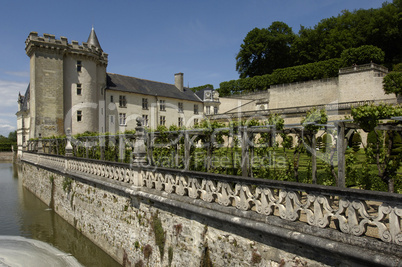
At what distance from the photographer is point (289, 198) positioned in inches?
176

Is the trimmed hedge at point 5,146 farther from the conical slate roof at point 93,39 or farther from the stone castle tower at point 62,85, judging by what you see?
the conical slate roof at point 93,39

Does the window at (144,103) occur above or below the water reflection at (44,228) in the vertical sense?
above

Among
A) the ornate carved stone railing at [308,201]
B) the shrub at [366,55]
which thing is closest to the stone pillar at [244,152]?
the ornate carved stone railing at [308,201]

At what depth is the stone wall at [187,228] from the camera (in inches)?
151

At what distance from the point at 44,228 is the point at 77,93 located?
18.7 metres

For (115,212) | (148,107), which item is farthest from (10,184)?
(115,212)

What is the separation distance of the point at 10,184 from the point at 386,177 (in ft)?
87.0

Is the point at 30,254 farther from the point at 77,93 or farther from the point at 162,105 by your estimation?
the point at 162,105

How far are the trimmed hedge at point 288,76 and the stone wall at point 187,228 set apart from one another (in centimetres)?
3590

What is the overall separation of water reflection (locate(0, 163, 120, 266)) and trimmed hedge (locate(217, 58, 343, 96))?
35.5m

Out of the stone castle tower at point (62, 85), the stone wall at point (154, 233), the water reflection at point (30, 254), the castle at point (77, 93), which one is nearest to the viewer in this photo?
the stone wall at point (154, 233)

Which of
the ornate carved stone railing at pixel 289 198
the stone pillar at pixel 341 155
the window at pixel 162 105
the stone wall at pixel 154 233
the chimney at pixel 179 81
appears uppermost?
the chimney at pixel 179 81

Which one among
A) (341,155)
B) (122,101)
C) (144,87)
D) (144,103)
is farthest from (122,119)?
(341,155)

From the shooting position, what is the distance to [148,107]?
3622 cm
